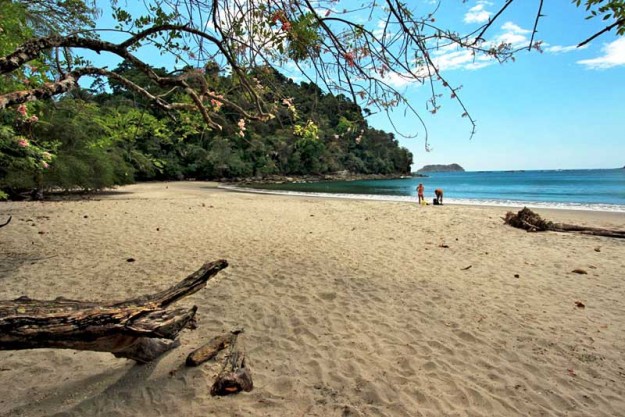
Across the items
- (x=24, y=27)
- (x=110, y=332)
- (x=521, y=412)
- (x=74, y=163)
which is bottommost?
(x=521, y=412)

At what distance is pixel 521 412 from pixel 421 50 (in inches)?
100

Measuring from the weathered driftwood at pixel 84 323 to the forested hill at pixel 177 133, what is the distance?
183 centimetres

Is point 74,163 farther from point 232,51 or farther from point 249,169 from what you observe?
point 249,169

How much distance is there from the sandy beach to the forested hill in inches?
77.1

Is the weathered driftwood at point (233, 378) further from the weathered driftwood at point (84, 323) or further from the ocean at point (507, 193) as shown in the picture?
the ocean at point (507, 193)

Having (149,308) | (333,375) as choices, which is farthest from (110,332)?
(333,375)

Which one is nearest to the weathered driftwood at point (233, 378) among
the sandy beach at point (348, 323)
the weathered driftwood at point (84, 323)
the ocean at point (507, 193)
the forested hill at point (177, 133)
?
Answer: the sandy beach at point (348, 323)

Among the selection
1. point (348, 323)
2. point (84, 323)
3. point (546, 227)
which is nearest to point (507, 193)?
point (546, 227)

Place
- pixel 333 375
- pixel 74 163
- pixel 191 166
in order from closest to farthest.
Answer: pixel 333 375 → pixel 74 163 → pixel 191 166

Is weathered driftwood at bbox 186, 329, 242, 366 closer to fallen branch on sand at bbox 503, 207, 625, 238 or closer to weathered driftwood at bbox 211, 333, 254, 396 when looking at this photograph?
weathered driftwood at bbox 211, 333, 254, 396

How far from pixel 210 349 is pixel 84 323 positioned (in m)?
1.16

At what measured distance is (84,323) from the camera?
213 centimetres

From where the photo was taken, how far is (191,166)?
161ft

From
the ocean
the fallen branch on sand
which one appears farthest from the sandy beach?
the ocean
